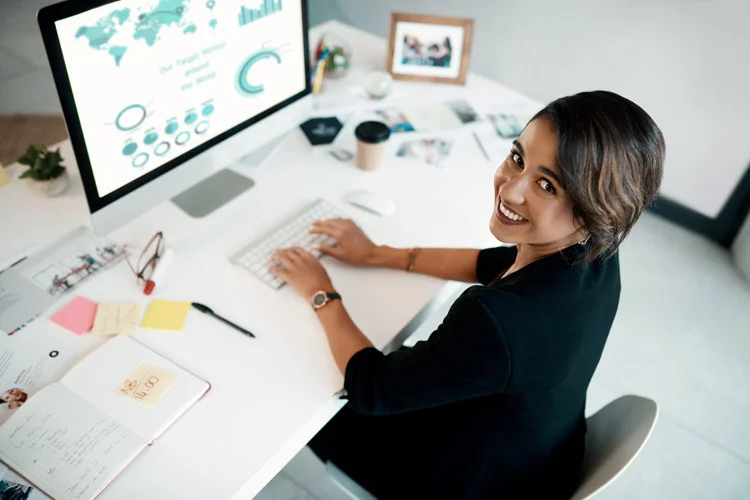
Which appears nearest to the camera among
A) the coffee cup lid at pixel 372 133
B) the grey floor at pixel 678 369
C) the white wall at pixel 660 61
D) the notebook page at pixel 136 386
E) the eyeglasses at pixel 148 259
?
the notebook page at pixel 136 386

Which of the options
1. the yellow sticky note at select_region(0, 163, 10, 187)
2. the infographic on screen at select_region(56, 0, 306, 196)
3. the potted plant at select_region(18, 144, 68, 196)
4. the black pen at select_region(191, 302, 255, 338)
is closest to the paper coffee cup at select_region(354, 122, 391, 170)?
the infographic on screen at select_region(56, 0, 306, 196)

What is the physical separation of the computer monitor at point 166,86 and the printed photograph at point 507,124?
23.4 inches

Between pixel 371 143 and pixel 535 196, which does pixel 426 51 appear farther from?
pixel 535 196

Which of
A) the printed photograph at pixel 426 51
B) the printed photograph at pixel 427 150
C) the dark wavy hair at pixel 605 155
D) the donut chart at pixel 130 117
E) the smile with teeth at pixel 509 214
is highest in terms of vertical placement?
the dark wavy hair at pixel 605 155

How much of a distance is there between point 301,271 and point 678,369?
1.51 metres

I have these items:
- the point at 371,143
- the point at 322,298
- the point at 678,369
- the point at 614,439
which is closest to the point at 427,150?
the point at 371,143

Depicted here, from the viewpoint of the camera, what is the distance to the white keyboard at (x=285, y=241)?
1.23 meters

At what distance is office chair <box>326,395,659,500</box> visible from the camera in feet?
2.95

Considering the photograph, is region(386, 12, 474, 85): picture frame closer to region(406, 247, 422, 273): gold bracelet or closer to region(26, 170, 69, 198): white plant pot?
region(406, 247, 422, 273): gold bracelet

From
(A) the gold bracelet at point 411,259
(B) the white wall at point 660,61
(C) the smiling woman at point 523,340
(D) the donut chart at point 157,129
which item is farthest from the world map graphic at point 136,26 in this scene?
(B) the white wall at point 660,61

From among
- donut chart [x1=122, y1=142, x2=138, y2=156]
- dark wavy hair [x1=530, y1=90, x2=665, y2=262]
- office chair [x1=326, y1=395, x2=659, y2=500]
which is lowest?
office chair [x1=326, y1=395, x2=659, y2=500]

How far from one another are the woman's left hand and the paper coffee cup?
0.38 metres

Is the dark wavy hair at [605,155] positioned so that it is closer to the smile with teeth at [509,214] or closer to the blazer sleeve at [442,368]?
the smile with teeth at [509,214]

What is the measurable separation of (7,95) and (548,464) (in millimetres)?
3174
